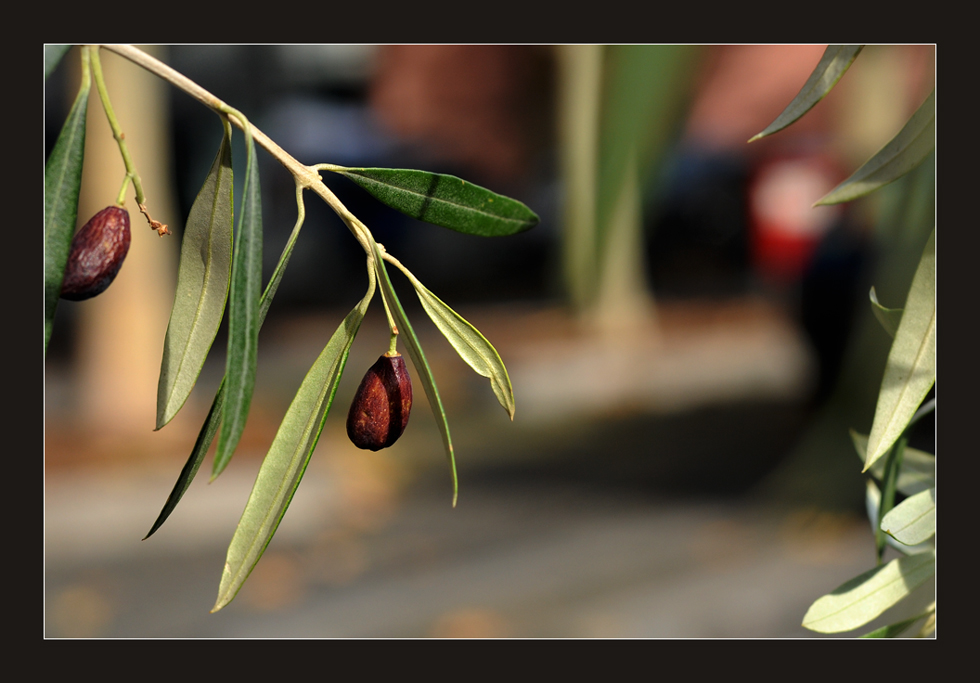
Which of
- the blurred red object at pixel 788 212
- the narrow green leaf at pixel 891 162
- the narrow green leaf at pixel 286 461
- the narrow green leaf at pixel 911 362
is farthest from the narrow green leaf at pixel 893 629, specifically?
the blurred red object at pixel 788 212

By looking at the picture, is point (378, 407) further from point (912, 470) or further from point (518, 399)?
point (518, 399)

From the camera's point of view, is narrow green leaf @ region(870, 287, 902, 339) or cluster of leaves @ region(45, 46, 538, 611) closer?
cluster of leaves @ region(45, 46, 538, 611)

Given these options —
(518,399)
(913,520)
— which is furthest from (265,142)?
(518,399)

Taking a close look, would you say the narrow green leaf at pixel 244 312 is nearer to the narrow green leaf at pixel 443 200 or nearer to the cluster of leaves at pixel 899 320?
the narrow green leaf at pixel 443 200

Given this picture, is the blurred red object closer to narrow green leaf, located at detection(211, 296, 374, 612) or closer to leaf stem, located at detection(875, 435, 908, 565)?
leaf stem, located at detection(875, 435, 908, 565)

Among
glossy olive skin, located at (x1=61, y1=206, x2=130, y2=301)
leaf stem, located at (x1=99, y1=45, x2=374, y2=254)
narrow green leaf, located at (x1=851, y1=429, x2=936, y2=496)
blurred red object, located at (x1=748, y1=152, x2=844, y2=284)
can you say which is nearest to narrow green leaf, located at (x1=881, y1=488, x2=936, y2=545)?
narrow green leaf, located at (x1=851, y1=429, x2=936, y2=496)

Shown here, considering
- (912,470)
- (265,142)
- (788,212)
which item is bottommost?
(912,470)
